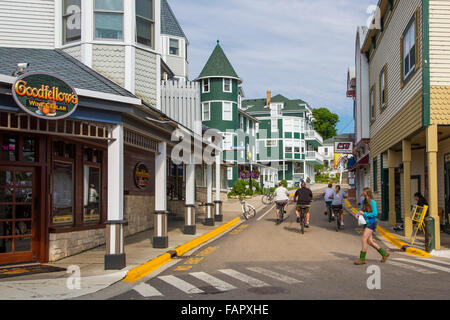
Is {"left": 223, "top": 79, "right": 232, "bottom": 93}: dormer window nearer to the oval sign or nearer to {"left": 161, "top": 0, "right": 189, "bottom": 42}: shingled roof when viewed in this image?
{"left": 161, "top": 0, "right": 189, "bottom": 42}: shingled roof

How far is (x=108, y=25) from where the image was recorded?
1437cm

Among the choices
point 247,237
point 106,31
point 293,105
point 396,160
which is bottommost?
point 247,237

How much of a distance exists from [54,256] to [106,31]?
6.75 metres

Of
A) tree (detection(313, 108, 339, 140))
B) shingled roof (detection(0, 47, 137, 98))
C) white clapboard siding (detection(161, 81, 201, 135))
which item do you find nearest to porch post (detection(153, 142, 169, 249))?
shingled roof (detection(0, 47, 137, 98))

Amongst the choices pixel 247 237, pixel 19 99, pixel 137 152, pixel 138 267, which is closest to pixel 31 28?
pixel 137 152

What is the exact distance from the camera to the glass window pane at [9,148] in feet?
35.7

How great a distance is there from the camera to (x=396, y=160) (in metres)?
21.9

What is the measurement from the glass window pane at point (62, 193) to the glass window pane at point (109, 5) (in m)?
4.98

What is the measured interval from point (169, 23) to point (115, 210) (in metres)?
32.5

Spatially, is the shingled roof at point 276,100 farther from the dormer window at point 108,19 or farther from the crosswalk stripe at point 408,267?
the crosswalk stripe at point 408,267

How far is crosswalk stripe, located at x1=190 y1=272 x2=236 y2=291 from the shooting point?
329 inches

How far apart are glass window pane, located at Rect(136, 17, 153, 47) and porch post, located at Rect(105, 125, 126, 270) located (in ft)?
16.6

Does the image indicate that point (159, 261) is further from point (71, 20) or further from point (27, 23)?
point (27, 23)
